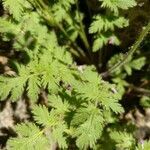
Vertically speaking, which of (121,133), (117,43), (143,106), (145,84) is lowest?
(121,133)

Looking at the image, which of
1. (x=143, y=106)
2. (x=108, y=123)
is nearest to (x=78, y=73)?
(x=108, y=123)

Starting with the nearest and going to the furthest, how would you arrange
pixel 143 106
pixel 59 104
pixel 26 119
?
1. pixel 59 104
2. pixel 26 119
3. pixel 143 106

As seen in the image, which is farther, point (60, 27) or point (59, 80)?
point (60, 27)

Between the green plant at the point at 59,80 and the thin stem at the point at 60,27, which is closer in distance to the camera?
the green plant at the point at 59,80

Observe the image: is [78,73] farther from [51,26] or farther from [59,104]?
[51,26]

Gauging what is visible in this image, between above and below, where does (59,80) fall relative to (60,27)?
below

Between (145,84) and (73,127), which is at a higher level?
(145,84)

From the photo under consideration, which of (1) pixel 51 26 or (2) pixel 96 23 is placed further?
(1) pixel 51 26

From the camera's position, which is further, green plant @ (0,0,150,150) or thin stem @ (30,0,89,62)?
thin stem @ (30,0,89,62)
